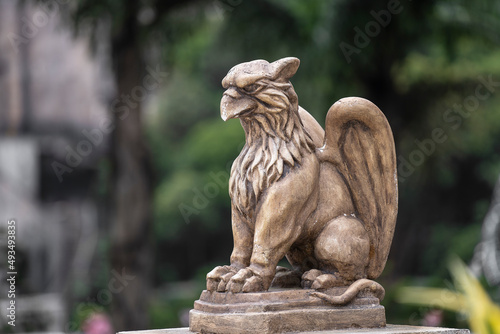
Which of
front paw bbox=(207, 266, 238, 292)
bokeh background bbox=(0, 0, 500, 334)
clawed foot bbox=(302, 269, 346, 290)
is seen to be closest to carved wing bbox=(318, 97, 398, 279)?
clawed foot bbox=(302, 269, 346, 290)

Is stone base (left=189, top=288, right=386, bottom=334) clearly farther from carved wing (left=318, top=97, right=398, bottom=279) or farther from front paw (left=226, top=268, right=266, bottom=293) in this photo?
carved wing (left=318, top=97, right=398, bottom=279)

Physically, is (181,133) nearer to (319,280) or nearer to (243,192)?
(243,192)

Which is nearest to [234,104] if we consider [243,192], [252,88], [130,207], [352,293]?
[252,88]

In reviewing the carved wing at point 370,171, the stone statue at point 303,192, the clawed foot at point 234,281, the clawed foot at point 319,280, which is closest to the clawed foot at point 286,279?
the stone statue at point 303,192

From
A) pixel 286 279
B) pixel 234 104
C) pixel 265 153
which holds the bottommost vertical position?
pixel 286 279

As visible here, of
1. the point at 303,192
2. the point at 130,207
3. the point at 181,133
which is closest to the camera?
the point at 303,192

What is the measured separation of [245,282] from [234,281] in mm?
53

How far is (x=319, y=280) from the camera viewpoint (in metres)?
3.43

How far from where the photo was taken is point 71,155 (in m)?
12.6

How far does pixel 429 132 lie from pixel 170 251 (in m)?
7.91

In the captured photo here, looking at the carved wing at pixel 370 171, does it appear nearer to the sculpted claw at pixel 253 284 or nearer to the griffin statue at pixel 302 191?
the griffin statue at pixel 302 191

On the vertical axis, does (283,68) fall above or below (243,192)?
above

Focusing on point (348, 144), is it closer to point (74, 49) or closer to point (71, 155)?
point (71, 155)

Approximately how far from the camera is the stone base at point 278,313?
320 centimetres
